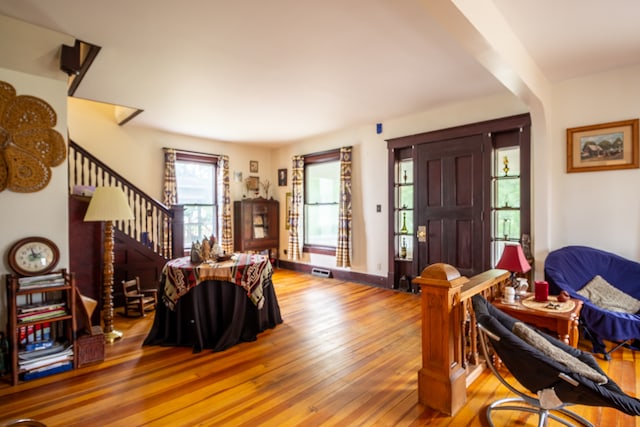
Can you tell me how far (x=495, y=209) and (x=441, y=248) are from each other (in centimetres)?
91

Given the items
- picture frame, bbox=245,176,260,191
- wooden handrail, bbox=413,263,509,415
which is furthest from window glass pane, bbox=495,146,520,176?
picture frame, bbox=245,176,260,191

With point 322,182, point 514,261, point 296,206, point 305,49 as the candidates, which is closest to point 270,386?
point 514,261

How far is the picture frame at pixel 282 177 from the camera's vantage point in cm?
719

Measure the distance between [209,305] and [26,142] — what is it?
6.58ft

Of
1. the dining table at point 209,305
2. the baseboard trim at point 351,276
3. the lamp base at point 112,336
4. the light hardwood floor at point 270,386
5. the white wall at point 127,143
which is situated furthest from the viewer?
the baseboard trim at point 351,276

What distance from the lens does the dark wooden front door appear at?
14.3ft

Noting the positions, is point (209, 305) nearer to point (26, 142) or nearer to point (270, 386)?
point (270, 386)

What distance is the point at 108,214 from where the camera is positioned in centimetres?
310

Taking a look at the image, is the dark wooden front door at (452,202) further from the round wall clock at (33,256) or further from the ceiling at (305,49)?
the round wall clock at (33,256)

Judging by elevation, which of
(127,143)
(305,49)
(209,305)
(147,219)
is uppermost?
(305,49)

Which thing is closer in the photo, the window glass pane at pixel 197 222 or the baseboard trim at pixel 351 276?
the baseboard trim at pixel 351 276

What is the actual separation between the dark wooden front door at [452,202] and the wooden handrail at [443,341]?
2.50 metres

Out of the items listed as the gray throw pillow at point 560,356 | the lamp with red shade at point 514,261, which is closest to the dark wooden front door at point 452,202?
the lamp with red shade at point 514,261

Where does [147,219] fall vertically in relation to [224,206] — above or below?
below
